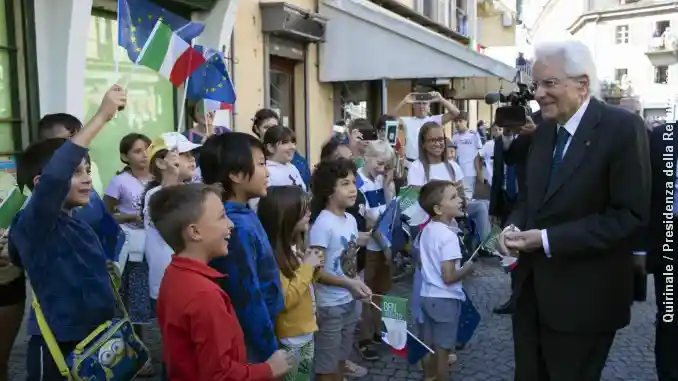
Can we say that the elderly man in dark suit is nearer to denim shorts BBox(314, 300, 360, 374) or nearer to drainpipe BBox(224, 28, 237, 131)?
denim shorts BBox(314, 300, 360, 374)

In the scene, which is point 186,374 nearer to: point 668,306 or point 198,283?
point 198,283

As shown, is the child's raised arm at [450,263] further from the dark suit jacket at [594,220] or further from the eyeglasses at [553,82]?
the eyeglasses at [553,82]

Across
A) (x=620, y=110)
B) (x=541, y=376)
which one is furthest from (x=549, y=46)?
(x=541, y=376)

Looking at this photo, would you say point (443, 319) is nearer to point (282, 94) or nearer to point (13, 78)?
point (13, 78)

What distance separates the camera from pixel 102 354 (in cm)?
240

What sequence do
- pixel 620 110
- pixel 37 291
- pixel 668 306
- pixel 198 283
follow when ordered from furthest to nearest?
pixel 668 306
pixel 620 110
pixel 37 291
pixel 198 283

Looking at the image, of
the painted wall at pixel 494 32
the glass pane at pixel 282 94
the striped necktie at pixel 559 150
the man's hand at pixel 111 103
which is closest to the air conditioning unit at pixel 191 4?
Answer: the glass pane at pixel 282 94

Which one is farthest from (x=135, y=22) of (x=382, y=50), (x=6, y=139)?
(x=382, y=50)

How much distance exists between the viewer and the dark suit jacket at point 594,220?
2533 millimetres

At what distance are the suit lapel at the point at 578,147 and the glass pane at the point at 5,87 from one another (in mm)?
4178

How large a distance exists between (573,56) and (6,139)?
423 cm

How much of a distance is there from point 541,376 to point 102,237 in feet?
7.42

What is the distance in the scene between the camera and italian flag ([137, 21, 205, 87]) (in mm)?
4117

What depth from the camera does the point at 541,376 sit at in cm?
288
